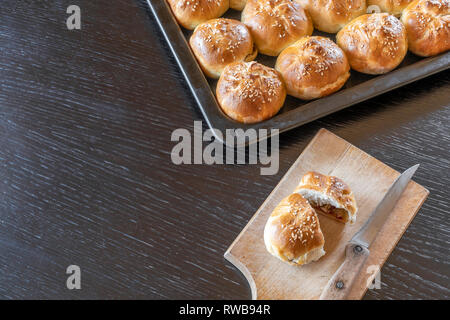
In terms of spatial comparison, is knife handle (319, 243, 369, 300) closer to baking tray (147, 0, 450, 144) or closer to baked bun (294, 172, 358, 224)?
baked bun (294, 172, 358, 224)

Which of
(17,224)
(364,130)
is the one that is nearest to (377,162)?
(364,130)

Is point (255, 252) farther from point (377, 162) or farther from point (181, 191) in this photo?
point (377, 162)

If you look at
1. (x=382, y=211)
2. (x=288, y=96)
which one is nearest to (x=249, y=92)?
(x=288, y=96)

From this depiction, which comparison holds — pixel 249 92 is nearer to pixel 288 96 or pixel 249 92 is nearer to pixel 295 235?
pixel 288 96

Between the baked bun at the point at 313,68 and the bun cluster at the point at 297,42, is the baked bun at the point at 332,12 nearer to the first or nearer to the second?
the bun cluster at the point at 297,42

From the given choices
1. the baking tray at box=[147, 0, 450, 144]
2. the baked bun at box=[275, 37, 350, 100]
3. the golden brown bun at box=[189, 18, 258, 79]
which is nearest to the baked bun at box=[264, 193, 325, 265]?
the baking tray at box=[147, 0, 450, 144]
